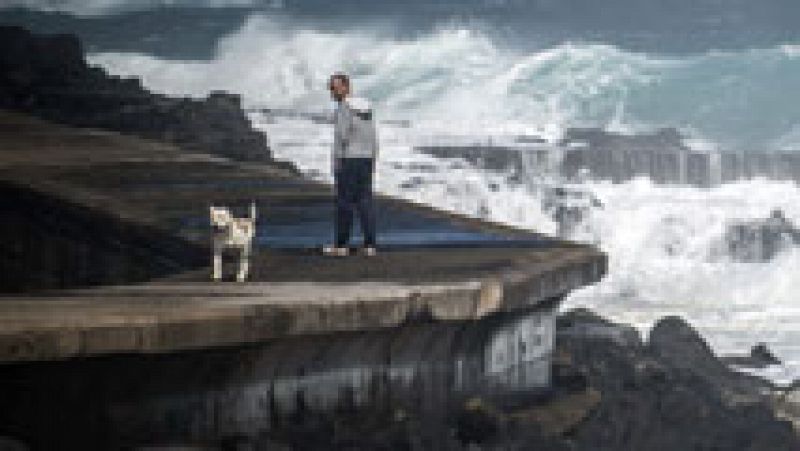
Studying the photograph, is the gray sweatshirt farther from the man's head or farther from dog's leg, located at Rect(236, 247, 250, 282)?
dog's leg, located at Rect(236, 247, 250, 282)

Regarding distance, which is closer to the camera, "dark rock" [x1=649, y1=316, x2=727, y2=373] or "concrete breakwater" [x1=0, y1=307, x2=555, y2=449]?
"concrete breakwater" [x1=0, y1=307, x2=555, y2=449]

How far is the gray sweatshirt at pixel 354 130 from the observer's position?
962 centimetres

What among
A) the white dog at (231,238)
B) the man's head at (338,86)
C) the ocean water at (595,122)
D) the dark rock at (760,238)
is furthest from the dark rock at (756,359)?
the dark rock at (760,238)

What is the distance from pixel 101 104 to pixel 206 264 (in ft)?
37.5

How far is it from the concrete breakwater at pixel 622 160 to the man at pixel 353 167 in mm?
26162

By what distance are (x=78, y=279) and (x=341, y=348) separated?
3.13 meters

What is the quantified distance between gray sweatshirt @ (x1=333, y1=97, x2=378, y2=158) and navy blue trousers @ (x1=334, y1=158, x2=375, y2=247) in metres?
0.05

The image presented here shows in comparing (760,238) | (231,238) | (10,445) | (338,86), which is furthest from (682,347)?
(760,238)

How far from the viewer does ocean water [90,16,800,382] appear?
98.5 ft

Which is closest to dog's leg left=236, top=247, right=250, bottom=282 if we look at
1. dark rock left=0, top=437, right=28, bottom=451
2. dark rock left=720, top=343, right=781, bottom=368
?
dark rock left=0, top=437, right=28, bottom=451

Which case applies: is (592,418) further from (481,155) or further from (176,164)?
(481,155)

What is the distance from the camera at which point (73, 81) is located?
22.1 m

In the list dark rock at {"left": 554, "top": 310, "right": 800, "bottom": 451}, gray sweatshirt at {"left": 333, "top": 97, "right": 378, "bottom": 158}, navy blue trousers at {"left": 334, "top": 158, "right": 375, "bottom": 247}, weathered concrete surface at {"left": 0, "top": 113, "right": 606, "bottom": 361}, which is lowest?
dark rock at {"left": 554, "top": 310, "right": 800, "bottom": 451}

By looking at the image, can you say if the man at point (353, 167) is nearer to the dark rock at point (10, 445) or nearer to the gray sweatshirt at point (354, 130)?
the gray sweatshirt at point (354, 130)
